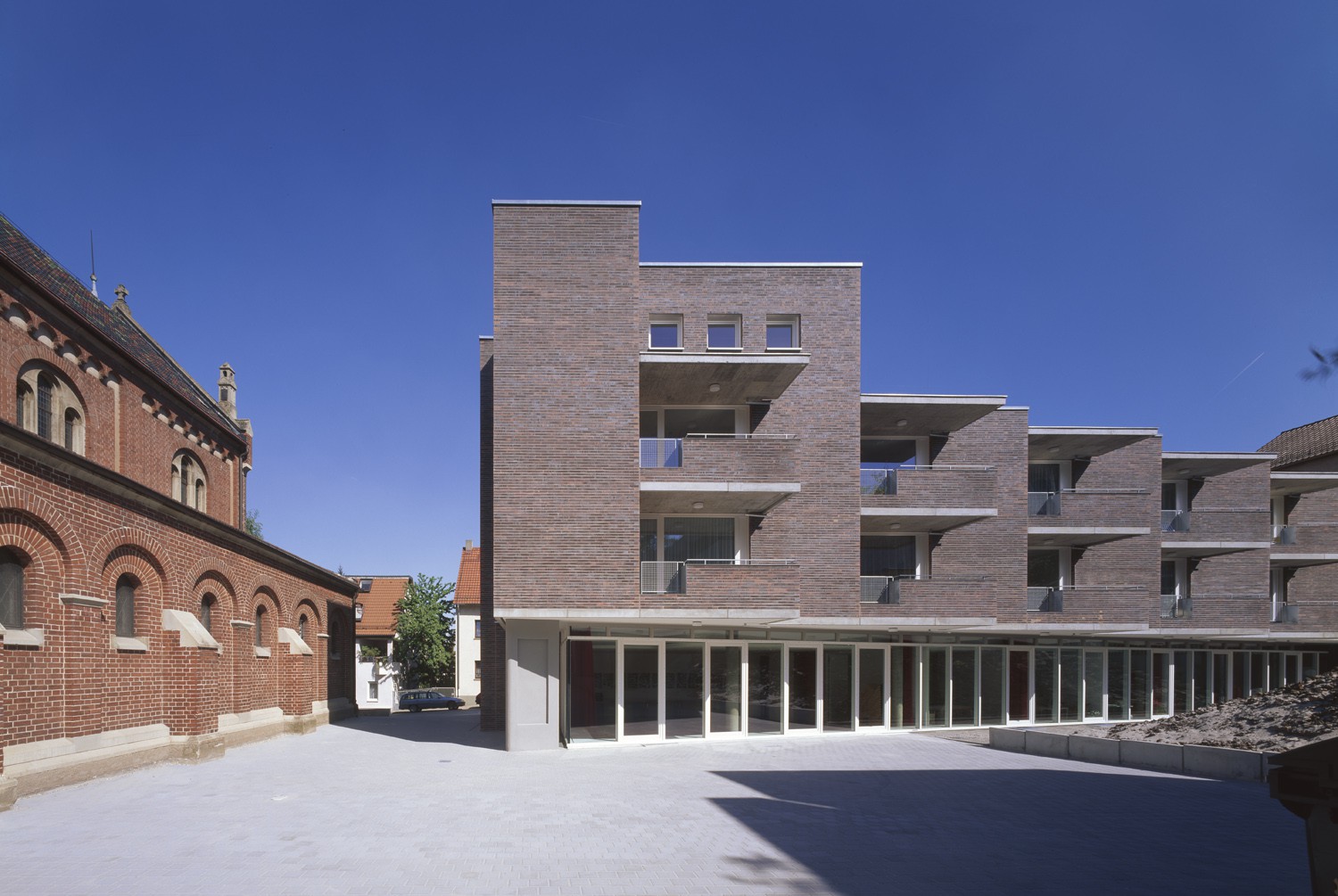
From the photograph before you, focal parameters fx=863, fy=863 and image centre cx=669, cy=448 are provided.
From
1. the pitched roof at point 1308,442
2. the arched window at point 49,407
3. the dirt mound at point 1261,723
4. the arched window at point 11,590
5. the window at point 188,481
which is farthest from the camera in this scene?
the pitched roof at point 1308,442

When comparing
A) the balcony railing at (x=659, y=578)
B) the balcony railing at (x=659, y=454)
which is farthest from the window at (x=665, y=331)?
the balcony railing at (x=659, y=578)

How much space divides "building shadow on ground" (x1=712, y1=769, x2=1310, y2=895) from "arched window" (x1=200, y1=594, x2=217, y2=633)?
11296mm

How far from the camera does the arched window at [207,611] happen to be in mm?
17453

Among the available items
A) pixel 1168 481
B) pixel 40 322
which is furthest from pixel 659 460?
pixel 1168 481

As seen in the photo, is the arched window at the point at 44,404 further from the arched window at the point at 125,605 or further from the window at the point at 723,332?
the window at the point at 723,332

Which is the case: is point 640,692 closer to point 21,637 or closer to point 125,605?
point 125,605

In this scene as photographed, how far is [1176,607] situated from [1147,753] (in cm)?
1365

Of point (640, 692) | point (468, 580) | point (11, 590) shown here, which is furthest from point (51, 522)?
point (468, 580)

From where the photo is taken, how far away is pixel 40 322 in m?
16.4

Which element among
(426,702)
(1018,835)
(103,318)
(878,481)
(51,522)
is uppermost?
(103,318)

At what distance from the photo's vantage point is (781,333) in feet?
67.2

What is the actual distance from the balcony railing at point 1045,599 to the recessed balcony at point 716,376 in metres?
9.87

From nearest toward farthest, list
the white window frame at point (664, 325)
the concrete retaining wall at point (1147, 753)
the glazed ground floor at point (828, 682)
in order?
the concrete retaining wall at point (1147, 753), the glazed ground floor at point (828, 682), the white window frame at point (664, 325)

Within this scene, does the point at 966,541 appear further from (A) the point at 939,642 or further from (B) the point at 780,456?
(B) the point at 780,456
